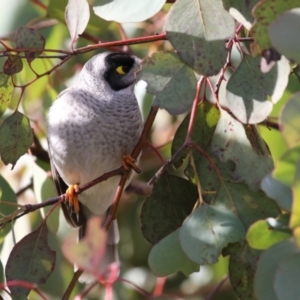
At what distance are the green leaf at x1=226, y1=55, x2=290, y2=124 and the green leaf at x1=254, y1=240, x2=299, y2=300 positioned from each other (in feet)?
0.81

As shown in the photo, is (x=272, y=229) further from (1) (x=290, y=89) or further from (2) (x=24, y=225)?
(2) (x=24, y=225)

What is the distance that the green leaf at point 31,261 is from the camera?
63.4 inches

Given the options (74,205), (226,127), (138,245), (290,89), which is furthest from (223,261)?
(226,127)

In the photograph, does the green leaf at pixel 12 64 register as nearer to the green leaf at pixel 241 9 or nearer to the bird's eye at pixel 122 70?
the green leaf at pixel 241 9

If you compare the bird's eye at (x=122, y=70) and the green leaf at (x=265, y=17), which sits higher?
the green leaf at (x=265, y=17)

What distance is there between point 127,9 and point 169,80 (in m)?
0.22

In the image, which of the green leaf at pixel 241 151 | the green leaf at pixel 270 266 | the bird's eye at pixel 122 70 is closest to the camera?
the green leaf at pixel 270 266

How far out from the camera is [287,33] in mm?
1126

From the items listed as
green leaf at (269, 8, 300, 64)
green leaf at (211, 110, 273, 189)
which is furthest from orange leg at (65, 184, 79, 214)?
green leaf at (269, 8, 300, 64)

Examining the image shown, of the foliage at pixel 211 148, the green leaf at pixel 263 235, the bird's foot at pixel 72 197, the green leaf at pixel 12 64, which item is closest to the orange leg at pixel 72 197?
the bird's foot at pixel 72 197

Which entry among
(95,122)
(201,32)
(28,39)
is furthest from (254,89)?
(95,122)

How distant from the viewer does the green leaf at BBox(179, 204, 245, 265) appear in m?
1.33

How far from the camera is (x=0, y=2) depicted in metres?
2.58

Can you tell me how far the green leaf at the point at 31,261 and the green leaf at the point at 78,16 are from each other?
0.43 meters
